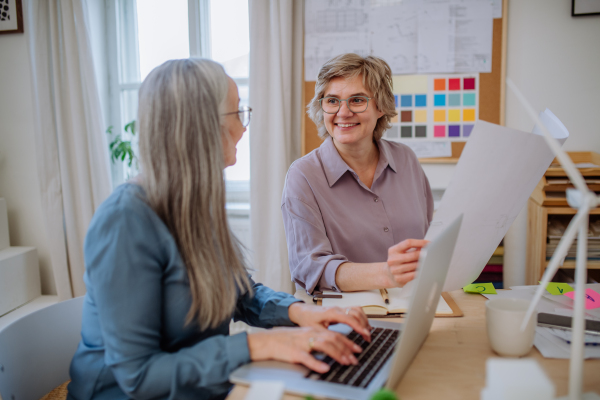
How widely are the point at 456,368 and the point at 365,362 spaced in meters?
0.17

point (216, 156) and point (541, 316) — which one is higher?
point (216, 156)

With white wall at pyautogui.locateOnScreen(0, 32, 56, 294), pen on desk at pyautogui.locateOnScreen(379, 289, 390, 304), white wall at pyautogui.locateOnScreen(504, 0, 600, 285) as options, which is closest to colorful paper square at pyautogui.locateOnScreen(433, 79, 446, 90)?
white wall at pyautogui.locateOnScreen(504, 0, 600, 285)

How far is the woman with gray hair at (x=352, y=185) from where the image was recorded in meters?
1.35

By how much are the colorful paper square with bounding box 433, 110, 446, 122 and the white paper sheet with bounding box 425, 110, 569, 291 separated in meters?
1.44

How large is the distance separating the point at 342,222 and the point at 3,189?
2.55m

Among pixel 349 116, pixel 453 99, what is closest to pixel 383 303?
pixel 349 116

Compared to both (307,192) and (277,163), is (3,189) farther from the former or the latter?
(307,192)

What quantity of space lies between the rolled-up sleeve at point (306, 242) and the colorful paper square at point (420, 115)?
1.29m

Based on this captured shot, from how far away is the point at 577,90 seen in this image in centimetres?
235

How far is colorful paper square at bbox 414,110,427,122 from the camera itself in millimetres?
2480

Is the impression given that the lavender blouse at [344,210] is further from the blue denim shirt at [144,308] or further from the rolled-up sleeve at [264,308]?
the blue denim shirt at [144,308]

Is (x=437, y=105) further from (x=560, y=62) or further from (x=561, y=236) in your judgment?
(x=561, y=236)

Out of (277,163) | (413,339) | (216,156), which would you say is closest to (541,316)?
(413,339)

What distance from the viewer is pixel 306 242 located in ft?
4.30
